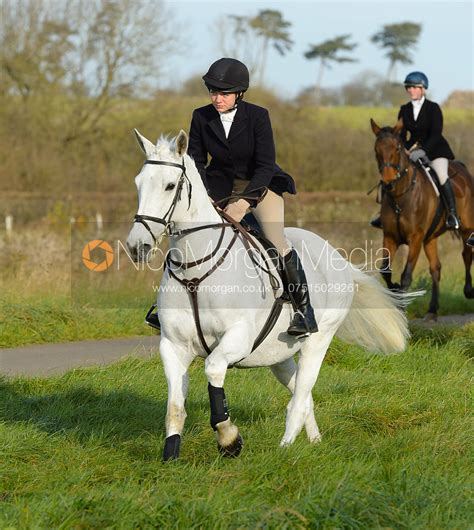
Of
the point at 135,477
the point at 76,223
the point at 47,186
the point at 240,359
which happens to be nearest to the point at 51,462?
the point at 135,477

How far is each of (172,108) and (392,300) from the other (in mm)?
26265

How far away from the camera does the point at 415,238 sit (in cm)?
1424

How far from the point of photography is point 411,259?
14125mm

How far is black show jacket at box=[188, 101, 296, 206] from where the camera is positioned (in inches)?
255

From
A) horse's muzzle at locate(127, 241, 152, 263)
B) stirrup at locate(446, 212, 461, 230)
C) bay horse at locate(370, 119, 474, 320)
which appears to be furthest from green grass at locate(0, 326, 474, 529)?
stirrup at locate(446, 212, 461, 230)

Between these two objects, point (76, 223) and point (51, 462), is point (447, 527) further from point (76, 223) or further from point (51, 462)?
point (76, 223)

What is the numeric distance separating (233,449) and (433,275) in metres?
9.71

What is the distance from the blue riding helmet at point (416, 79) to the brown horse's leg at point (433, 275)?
260cm

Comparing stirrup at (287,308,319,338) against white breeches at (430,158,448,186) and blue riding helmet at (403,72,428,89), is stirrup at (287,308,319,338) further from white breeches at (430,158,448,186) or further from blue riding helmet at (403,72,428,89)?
white breeches at (430,158,448,186)

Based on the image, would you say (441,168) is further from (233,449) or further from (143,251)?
(143,251)

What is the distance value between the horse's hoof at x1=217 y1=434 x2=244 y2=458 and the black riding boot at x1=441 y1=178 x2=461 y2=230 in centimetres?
989

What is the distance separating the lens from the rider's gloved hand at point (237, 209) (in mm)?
6383

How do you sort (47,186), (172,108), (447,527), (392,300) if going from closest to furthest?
1. (447,527)
2. (392,300)
3. (47,186)
4. (172,108)

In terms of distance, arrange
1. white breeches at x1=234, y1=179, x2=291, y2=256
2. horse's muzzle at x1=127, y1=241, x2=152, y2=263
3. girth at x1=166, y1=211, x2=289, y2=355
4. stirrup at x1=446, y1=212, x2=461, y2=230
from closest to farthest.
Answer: horse's muzzle at x1=127, y1=241, x2=152, y2=263 < girth at x1=166, y1=211, x2=289, y2=355 < white breeches at x1=234, y1=179, x2=291, y2=256 < stirrup at x1=446, y1=212, x2=461, y2=230
